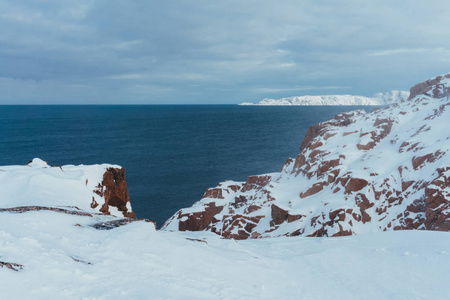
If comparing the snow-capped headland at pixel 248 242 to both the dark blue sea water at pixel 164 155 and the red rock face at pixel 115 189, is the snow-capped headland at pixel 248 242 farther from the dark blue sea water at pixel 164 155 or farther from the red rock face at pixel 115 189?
the dark blue sea water at pixel 164 155

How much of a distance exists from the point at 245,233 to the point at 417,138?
3010cm

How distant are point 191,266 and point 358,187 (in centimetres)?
3368

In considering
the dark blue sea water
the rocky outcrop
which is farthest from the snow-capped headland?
the dark blue sea water

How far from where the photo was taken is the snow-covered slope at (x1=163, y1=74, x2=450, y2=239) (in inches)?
1344

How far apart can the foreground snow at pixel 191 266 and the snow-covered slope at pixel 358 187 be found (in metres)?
18.9

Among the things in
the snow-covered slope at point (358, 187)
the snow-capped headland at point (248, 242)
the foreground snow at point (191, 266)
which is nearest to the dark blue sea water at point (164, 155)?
the snow-covered slope at point (358, 187)

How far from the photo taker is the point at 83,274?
30.9 ft

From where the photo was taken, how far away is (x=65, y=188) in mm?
23219

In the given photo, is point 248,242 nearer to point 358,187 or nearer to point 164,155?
point 358,187

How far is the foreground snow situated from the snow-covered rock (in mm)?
6424

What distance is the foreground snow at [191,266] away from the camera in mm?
9023

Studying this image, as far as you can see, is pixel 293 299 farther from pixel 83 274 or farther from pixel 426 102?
pixel 426 102

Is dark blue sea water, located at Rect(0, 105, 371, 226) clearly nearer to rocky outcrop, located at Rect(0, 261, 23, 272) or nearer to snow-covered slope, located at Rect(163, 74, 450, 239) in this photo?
snow-covered slope, located at Rect(163, 74, 450, 239)

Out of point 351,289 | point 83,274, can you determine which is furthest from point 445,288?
point 83,274
